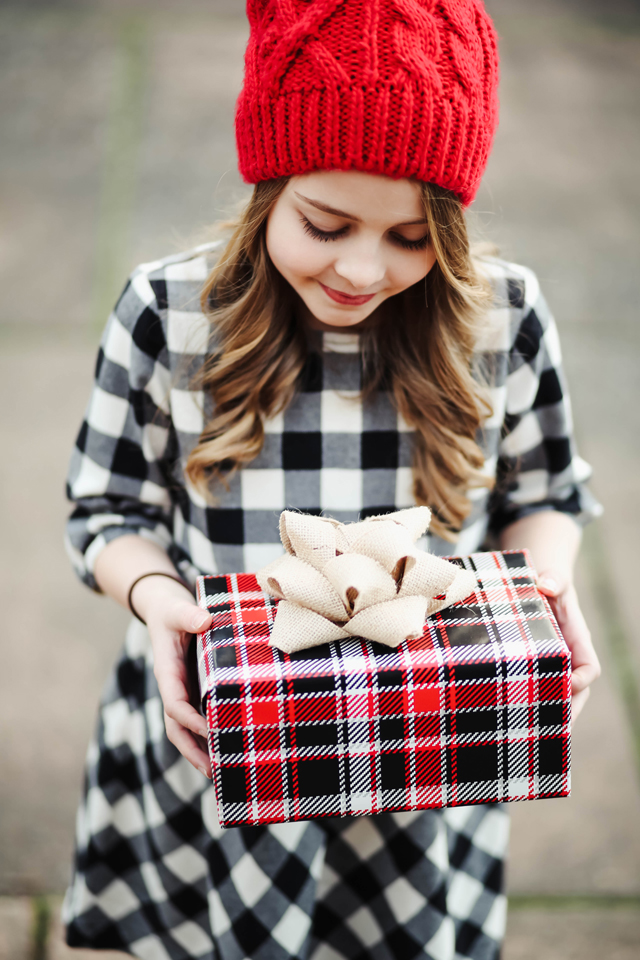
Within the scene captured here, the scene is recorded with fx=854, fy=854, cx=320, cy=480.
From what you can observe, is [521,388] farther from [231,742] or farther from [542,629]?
[231,742]

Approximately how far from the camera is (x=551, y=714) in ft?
2.80

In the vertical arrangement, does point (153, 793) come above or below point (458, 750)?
below

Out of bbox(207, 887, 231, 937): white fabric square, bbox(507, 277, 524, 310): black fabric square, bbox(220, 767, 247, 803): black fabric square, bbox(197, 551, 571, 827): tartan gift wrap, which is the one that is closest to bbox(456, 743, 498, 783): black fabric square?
bbox(197, 551, 571, 827): tartan gift wrap

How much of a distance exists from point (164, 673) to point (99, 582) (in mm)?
271

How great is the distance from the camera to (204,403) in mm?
1146

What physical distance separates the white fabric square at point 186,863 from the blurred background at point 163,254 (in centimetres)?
48

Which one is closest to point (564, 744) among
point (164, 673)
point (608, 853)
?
point (164, 673)

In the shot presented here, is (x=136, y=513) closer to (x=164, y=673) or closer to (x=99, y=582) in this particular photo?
(x=99, y=582)

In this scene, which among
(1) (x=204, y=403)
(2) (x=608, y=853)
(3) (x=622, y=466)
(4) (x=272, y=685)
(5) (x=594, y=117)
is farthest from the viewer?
(5) (x=594, y=117)

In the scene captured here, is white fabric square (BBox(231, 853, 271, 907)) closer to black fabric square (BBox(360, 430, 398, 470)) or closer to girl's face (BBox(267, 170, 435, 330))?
black fabric square (BBox(360, 430, 398, 470))

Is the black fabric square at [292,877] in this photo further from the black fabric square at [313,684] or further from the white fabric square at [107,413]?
the white fabric square at [107,413]

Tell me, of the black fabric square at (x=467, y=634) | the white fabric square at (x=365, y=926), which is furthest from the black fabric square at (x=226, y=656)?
the white fabric square at (x=365, y=926)

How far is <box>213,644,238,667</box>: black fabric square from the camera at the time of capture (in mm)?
822

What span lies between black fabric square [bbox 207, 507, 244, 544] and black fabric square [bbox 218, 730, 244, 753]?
0.38 metres
